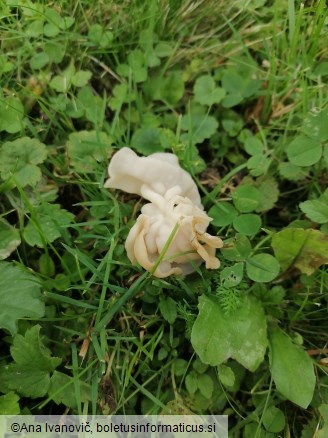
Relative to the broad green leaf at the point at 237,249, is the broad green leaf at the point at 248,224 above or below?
above

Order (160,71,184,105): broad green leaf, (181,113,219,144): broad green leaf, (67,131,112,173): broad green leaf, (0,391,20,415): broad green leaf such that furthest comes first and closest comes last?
(160,71,184,105): broad green leaf → (181,113,219,144): broad green leaf → (67,131,112,173): broad green leaf → (0,391,20,415): broad green leaf

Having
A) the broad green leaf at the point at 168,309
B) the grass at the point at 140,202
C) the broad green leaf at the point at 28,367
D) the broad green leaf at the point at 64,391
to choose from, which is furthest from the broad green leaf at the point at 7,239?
the broad green leaf at the point at 168,309

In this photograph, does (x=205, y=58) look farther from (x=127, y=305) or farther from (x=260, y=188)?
(x=127, y=305)

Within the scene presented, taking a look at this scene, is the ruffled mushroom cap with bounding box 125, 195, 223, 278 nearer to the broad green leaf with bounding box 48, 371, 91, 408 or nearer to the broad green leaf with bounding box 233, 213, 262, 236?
the broad green leaf with bounding box 233, 213, 262, 236

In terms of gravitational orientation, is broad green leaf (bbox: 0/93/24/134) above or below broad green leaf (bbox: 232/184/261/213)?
above

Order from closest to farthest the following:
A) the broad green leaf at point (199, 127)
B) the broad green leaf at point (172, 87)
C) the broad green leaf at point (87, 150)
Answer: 1. the broad green leaf at point (87, 150)
2. the broad green leaf at point (199, 127)
3. the broad green leaf at point (172, 87)

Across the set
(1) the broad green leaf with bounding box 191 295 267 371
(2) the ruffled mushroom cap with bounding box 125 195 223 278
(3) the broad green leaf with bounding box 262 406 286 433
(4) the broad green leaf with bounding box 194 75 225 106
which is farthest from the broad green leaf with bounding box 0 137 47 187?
(3) the broad green leaf with bounding box 262 406 286 433

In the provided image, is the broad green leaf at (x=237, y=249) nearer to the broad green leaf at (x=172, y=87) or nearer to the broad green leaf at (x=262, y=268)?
the broad green leaf at (x=262, y=268)
